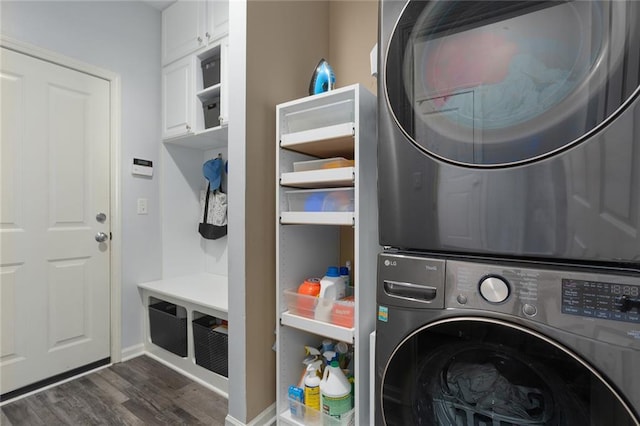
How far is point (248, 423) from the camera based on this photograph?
1.37m

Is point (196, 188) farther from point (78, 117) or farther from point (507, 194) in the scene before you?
point (507, 194)

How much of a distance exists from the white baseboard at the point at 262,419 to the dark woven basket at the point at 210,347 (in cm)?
42

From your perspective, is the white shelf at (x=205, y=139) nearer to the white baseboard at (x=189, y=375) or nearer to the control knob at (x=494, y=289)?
the white baseboard at (x=189, y=375)

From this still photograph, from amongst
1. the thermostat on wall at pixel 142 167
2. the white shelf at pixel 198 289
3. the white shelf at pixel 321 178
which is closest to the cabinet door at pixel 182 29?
the thermostat on wall at pixel 142 167

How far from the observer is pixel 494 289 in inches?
27.3

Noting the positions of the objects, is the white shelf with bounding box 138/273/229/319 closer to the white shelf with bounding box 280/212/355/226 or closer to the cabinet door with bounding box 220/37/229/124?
the white shelf with bounding box 280/212/355/226

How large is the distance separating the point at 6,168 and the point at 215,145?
49.9 inches

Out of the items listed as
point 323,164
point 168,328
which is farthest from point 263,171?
point 168,328

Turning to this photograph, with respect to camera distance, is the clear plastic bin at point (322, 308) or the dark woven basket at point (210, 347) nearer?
the clear plastic bin at point (322, 308)

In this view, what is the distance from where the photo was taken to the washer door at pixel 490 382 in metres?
0.63

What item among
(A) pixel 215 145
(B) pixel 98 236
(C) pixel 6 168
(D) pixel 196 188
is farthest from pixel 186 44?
(B) pixel 98 236

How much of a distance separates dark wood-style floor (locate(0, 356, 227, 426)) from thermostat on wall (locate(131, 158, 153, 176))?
1.41m

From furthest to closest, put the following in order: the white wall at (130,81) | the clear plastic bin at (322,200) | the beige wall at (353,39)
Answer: the white wall at (130,81) < the beige wall at (353,39) < the clear plastic bin at (322,200)

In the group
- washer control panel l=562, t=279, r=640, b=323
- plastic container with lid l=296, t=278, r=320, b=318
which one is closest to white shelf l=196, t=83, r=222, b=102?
plastic container with lid l=296, t=278, r=320, b=318
